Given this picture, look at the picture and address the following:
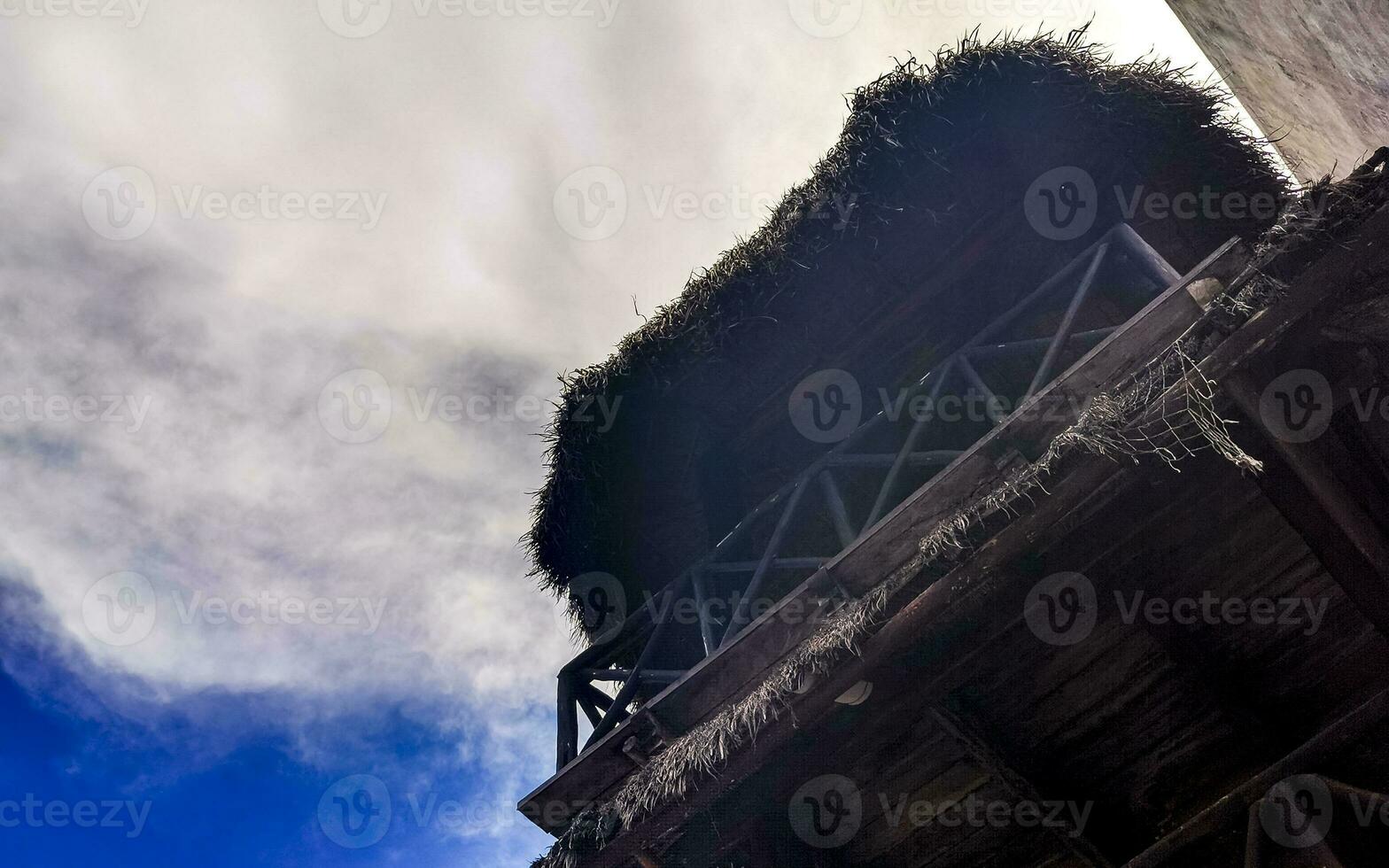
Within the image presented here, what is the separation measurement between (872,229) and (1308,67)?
270cm

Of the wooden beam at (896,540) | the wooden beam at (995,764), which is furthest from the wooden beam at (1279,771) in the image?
the wooden beam at (896,540)

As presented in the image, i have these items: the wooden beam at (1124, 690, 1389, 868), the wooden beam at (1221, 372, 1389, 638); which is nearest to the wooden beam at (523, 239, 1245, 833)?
the wooden beam at (1221, 372, 1389, 638)

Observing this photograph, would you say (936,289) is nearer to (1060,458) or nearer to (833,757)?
(1060,458)

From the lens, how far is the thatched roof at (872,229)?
15.5 ft

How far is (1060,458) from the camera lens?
10.9 ft

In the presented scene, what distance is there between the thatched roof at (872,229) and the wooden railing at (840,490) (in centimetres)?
54

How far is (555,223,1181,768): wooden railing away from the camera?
4414 mm

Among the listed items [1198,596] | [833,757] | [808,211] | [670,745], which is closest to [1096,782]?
[1198,596]

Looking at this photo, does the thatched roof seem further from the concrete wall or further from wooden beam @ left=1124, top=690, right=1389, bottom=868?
wooden beam @ left=1124, top=690, right=1389, bottom=868

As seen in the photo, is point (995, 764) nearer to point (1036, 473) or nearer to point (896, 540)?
point (896, 540)

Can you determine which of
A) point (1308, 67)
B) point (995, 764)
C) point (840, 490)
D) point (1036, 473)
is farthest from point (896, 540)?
point (1308, 67)

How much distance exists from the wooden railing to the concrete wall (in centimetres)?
153

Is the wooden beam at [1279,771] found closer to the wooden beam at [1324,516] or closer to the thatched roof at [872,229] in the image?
the wooden beam at [1324,516]

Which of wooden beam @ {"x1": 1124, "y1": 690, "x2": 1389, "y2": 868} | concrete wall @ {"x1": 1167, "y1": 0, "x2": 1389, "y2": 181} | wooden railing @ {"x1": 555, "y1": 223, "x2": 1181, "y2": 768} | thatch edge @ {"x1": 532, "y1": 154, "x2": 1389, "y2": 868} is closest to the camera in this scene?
thatch edge @ {"x1": 532, "y1": 154, "x2": 1389, "y2": 868}
